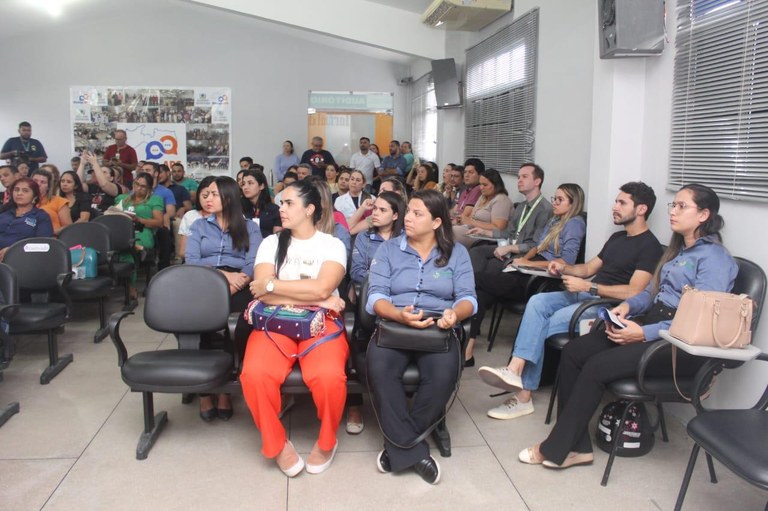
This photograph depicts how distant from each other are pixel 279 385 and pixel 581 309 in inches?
62.3

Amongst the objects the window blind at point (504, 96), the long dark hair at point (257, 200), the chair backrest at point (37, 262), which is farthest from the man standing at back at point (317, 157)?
the chair backrest at point (37, 262)

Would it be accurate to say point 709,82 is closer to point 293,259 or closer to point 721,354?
point 721,354

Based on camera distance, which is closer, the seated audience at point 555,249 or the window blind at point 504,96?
the seated audience at point 555,249

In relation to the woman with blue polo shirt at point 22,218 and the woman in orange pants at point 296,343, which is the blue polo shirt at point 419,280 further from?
the woman with blue polo shirt at point 22,218

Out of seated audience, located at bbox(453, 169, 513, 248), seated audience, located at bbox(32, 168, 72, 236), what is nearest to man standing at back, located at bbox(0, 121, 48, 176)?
seated audience, located at bbox(32, 168, 72, 236)

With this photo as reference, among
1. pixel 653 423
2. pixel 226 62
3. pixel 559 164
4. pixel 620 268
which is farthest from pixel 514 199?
pixel 226 62

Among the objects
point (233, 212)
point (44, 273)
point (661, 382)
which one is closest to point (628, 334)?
point (661, 382)

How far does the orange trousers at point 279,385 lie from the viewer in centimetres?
277

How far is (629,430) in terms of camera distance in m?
2.99

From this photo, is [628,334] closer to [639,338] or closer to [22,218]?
[639,338]

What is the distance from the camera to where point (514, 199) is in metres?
6.66

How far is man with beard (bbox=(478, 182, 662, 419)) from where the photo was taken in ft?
11.2

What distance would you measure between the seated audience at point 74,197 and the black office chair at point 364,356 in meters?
4.19

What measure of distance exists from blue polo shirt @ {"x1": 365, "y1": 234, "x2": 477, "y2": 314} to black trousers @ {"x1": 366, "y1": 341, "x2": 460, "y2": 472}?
0.86 feet
